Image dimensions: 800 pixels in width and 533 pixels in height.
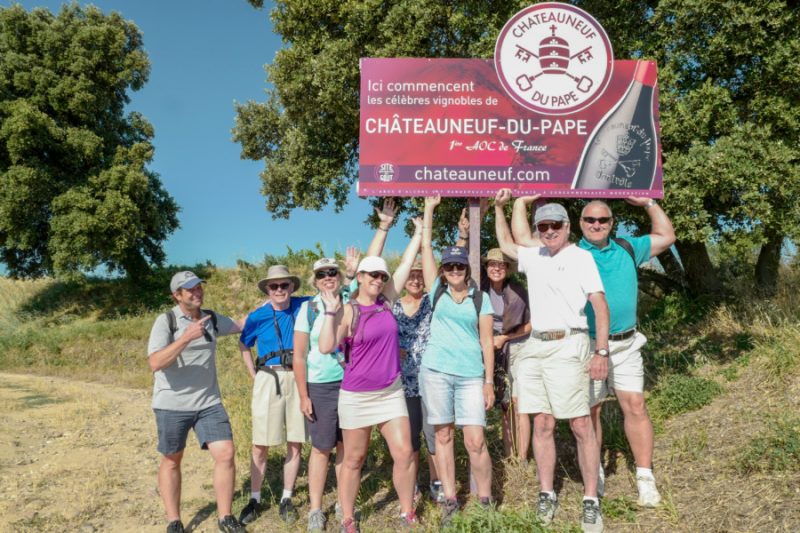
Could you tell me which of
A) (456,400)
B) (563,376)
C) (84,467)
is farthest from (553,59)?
(84,467)

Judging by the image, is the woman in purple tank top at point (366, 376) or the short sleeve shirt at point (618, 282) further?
the short sleeve shirt at point (618, 282)

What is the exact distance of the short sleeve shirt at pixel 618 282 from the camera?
4.96 metres

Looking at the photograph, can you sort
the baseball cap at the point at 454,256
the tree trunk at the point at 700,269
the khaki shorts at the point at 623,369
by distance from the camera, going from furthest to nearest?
the tree trunk at the point at 700,269
the khaki shorts at the point at 623,369
the baseball cap at the point at 454,256

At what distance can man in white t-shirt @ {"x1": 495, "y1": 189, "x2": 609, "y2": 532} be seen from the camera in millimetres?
4629

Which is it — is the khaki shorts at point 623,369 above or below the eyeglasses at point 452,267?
below

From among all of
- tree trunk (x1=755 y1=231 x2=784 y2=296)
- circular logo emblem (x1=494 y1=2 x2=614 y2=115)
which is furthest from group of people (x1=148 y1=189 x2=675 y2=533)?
tree trunk (x1=755 y1=231 x2=784 y2=296)

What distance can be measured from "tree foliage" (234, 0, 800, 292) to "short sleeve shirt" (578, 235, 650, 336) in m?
4.01

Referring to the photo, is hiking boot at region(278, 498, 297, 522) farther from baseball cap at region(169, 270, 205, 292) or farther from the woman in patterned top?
baseball cap at region(169, 270, 205, 292)

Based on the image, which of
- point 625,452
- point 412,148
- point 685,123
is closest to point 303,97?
point 412,148

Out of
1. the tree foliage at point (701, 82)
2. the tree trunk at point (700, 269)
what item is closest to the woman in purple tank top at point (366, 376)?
the tree foliage at point (701, 82)

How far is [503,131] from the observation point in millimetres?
6750

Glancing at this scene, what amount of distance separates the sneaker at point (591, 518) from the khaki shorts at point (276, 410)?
2.73m

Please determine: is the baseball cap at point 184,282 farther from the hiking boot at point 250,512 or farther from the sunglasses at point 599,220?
the sunglasses at point 599,220

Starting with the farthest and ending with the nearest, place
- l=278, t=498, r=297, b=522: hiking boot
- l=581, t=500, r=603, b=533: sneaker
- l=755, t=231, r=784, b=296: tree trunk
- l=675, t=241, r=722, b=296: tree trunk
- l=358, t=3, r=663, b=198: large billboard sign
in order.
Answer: l=675, t=241, r=722, b=296: tree trunk
l=755, t=231, r=784, b=296: tree trunk
l=358, t=3, r=663, b=198: large billboard sign
l=278, t=498, r=297, b=522: hiking boot
l=581, t=500, r=603, b=533: sneaker
